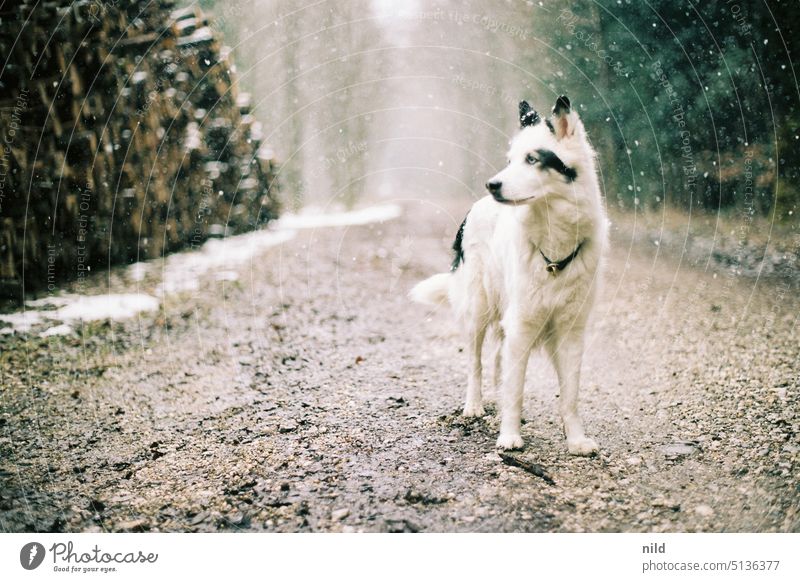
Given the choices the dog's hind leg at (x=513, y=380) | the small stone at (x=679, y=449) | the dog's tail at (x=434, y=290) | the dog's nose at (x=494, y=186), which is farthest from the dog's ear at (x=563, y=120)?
the small stone at (x=679, y=449)

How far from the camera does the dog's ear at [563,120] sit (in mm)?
2582

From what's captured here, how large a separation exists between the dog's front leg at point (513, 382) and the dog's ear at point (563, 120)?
106cm

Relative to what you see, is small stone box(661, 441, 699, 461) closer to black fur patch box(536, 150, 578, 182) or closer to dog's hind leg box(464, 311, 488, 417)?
dog's hind leg box(464, 311, 488, 417)

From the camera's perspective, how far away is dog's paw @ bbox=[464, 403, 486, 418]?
3572 mm

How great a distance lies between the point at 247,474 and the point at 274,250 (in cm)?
591

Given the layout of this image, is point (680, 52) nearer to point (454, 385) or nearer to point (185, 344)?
point (454, 385)

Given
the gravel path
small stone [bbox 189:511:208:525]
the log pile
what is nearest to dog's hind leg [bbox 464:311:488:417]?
the gravel path

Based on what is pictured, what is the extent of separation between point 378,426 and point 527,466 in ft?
3.33

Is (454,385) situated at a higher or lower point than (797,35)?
lower

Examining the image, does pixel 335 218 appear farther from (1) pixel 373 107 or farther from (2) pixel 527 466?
(2) pixel 527 466

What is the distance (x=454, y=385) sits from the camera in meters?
4.26
